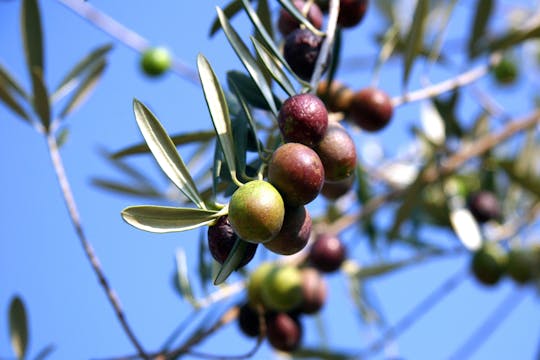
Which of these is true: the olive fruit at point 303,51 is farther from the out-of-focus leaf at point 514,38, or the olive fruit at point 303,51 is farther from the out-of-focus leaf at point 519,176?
the out-of-focus leaf at point 519,176

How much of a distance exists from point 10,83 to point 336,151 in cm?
138

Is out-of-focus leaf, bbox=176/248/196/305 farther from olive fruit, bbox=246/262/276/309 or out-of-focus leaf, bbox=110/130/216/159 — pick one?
out-of-focus leaf, bbox=110/130/216/159

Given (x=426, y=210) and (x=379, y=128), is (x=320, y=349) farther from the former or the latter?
(x=379, y=128)

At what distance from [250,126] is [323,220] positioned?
71.1 inches

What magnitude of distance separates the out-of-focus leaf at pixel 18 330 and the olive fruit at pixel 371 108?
116cm

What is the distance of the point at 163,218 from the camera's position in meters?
1.16

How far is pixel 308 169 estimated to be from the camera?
1.12 m

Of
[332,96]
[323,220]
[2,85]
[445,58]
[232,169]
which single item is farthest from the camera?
[323,220]

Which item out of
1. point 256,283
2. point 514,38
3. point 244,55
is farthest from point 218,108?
point 514,38

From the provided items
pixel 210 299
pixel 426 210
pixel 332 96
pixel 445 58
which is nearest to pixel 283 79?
pixel 332 96

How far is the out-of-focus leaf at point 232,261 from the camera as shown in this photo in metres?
1.12

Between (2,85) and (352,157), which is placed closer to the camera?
(352,157)

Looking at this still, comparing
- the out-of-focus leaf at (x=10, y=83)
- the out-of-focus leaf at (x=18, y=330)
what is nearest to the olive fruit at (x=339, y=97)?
the out-of-focus leaf at (x=10, y=83)

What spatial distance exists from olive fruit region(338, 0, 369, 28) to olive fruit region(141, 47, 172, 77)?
259 cm
